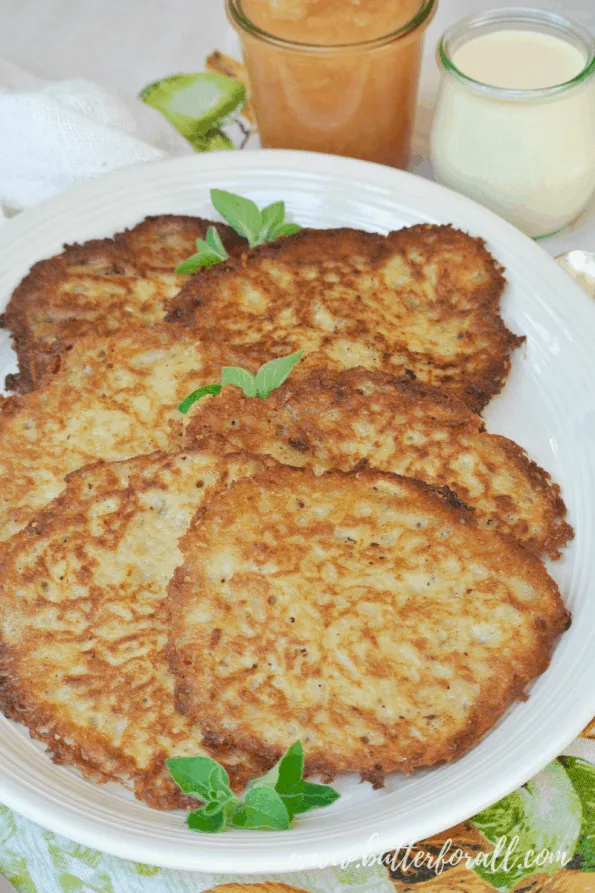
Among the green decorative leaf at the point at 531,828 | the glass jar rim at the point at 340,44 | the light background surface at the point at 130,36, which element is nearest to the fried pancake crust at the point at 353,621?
the green decorative leaf at the point at 531,828

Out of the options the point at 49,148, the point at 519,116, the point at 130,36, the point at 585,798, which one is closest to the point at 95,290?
the point at 49,148

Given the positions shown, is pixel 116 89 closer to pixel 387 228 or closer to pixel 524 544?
pixel 387 228

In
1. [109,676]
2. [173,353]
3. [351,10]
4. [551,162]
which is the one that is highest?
[351,10]

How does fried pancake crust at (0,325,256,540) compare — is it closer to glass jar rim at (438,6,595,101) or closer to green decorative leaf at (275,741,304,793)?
green decorative leaf at (275,741,304,793)

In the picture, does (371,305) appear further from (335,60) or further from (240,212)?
(335,60)

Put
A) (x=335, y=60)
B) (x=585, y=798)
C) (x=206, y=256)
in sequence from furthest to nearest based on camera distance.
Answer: (x=335, y=60), (x=206, y=256), (x=585, y=798)

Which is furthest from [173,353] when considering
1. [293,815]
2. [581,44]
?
[581,44]

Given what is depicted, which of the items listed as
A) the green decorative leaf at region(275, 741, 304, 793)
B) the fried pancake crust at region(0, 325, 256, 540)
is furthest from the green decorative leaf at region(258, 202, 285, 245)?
the green decorative leaf at region(275, 741, 304, 793)
